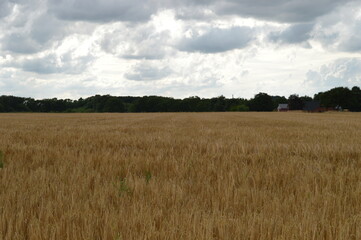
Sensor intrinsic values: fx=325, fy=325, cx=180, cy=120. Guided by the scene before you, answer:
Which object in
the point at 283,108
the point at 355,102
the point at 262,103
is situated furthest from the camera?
the point at 283,108

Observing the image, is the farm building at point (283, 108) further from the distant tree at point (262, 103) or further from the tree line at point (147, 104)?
the distant tree at point (262, 103)

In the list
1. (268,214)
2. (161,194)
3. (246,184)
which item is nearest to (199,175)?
(246,184)

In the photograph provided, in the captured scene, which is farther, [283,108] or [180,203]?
[283,108]

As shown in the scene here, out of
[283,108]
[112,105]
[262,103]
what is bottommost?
[283,108]

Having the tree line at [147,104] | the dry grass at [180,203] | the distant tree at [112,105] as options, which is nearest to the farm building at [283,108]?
the tree line at [147,104]

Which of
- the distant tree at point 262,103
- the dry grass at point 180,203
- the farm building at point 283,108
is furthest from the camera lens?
the farm building at point 283,108

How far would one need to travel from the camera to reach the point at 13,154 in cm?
695

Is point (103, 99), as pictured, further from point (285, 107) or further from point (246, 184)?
point (246, 184)

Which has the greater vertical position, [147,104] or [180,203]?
[147,104]

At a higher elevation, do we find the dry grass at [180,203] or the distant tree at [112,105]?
the distant tree at [112,105]

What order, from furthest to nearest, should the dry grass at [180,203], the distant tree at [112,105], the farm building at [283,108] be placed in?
the farm building at [283,108] → the distant tree at [112,105] → the dry grass at [180,203]

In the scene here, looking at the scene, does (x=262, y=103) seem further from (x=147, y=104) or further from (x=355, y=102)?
(x=147, y=104)

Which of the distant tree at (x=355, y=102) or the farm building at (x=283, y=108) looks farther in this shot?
the farm building at (x=283, y=108)

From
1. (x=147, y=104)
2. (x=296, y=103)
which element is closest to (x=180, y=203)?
(x=147, y=104)
